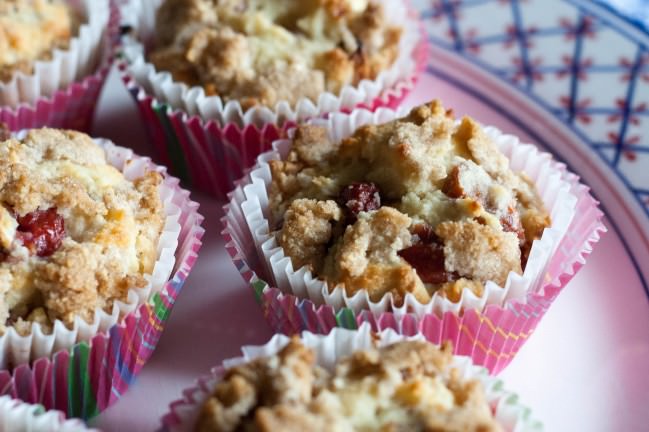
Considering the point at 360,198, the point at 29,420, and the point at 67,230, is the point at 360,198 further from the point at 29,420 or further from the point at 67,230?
the point at 29,420

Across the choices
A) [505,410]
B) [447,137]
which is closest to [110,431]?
[505,410]

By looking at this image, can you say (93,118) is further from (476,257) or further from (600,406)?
(600,406)

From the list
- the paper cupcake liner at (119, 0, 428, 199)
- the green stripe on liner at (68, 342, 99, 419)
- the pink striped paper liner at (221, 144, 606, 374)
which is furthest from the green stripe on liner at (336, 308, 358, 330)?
the paper cupcake liner at (119, 0, 428, 199)

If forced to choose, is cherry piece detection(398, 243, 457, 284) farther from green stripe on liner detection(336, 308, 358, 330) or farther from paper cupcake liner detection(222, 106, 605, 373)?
green stripe on liner detection(336, 308, 358, 330)

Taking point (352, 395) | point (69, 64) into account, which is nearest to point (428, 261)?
point (352, 395)

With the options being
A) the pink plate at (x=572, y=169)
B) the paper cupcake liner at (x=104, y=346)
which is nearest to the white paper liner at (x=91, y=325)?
the paper cupcake liner at (x=104, y=346)

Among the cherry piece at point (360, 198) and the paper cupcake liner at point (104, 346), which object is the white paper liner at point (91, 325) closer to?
the paper cupcake liner at point (104, 346)

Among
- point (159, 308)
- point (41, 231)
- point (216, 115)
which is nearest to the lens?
point (41, 231)
